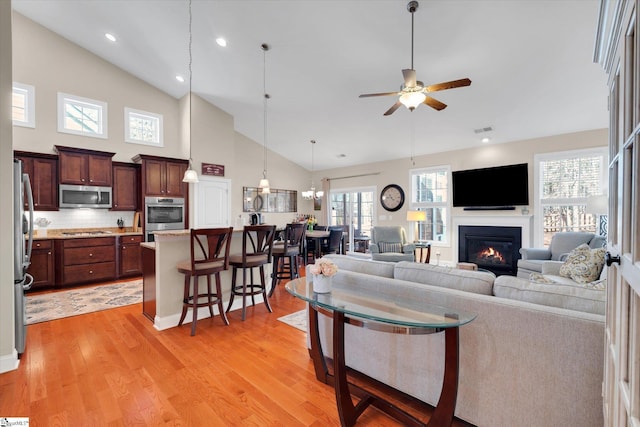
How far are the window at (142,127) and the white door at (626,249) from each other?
23.3 feet

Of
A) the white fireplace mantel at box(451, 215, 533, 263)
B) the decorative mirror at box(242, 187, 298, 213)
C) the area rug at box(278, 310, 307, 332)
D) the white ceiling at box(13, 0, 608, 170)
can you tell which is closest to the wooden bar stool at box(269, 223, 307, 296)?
the area rug at box(278, 310, 307, 332)

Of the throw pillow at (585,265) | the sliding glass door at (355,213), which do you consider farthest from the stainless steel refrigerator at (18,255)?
the sliding glass door at (355,213)

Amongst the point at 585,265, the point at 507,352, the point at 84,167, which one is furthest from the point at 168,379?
the point at 84,167

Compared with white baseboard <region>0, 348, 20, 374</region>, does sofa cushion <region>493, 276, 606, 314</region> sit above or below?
above

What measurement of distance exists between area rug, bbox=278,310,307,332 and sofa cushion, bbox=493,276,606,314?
214cm

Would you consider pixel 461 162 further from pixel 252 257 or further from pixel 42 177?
pixel 42 177

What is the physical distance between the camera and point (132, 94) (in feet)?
19.8

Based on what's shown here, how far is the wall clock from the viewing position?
7.68 metres

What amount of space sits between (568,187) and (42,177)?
373 inches

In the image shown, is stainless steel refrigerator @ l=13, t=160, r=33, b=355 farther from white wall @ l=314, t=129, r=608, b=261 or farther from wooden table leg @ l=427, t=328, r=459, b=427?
white wall @ l=314, t=129, r=608, b=261

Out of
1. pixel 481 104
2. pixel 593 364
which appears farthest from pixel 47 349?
pixel 481 104

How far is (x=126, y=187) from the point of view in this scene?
19.0 feet

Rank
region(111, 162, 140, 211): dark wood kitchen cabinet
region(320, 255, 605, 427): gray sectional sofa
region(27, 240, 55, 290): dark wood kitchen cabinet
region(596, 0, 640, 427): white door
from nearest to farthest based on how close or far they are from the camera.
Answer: region(596, 0, 640, 427): white door
region(320, 255, 605, 427): gray sectional sofa
region(27, 240, 55, 290): dark wood kitchen cabinet
region(111, 162, 140, 211): dark wood kitchen cabinet

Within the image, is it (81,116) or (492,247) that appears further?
(492,247)
